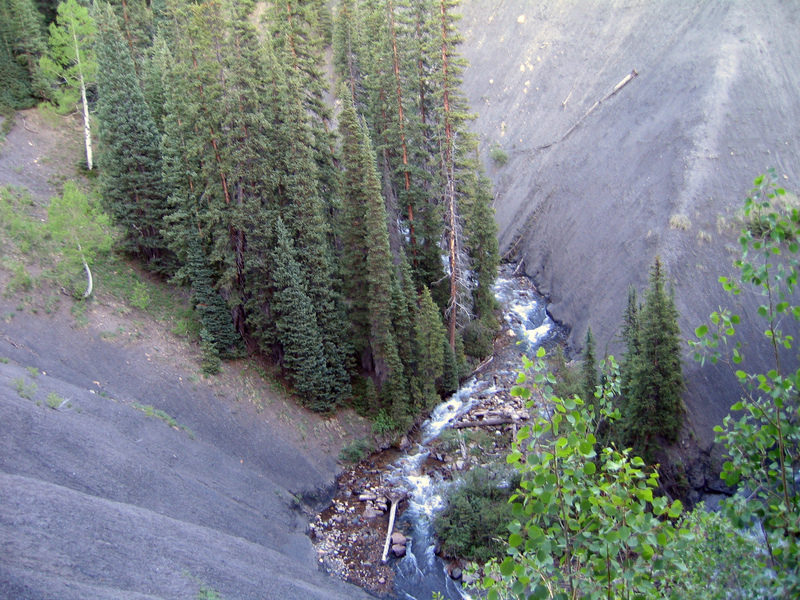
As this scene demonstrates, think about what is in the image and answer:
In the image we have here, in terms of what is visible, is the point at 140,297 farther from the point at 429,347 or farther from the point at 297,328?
the point at 429,347

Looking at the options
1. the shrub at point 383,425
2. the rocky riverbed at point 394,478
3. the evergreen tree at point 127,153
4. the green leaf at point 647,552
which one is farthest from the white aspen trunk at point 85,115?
A: the green leaf at point 647,552

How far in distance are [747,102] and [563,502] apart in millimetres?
40674

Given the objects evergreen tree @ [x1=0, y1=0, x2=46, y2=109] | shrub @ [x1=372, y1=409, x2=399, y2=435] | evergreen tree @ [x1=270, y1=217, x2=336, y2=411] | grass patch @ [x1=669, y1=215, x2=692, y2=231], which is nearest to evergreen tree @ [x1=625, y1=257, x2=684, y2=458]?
shrub @ [x1=372, y1=409, x2=399, y2=435]

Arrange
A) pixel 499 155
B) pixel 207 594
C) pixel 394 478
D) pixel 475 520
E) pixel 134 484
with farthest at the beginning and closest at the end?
pixel 499 155 < pixel 394 478 < pixel 475 520 < pixel 134 484 < pixel 207 594

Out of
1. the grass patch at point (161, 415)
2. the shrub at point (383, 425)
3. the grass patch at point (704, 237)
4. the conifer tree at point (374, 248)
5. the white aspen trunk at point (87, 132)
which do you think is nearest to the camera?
the grass patch at point (161, 415)

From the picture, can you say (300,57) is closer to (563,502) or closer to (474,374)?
(474,374)

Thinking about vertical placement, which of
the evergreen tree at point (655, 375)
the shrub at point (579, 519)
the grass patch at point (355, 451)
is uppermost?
the shrub at point (579, 519)

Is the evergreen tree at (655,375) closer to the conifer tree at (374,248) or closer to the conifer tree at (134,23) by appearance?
the conifer tree at (374,248)

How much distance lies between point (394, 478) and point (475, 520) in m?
4.76

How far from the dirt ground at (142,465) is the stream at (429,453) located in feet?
7.60

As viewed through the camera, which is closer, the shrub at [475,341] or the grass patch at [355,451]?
the grass patch at [355,451]

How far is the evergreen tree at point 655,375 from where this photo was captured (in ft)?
63.6

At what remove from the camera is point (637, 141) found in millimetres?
37500

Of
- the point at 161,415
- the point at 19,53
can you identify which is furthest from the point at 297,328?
the point at 19,53
